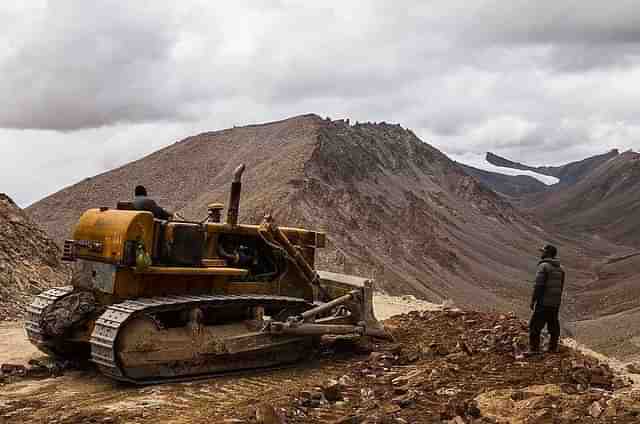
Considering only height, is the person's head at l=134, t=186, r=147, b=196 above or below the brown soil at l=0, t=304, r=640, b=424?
above

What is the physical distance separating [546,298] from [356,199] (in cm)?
3275

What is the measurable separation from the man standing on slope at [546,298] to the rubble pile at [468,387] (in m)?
0.33

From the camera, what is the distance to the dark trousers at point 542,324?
35.5ft

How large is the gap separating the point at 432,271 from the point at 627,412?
113 feet

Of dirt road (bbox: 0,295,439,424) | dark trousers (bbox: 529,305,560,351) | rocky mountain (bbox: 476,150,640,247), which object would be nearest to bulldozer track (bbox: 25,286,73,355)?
dirt road (bbox: 0,295,439,424)

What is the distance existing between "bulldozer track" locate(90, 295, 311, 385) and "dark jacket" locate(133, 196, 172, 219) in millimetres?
1103

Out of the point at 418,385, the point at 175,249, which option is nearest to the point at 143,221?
the point at 175,249

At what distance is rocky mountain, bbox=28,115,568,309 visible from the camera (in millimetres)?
37219

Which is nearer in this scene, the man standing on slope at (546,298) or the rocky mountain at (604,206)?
the man standing on slope at (546,298)

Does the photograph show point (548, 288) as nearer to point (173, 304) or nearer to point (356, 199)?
point (173, 304)

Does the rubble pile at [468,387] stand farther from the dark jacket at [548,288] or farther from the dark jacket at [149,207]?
the dark jacket at [149,207]

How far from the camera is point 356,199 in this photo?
43.5 metres

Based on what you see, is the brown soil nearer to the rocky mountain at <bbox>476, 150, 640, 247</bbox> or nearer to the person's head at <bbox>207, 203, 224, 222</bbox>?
the person's head at <bbox>207, 203, 224, 222</bbox>

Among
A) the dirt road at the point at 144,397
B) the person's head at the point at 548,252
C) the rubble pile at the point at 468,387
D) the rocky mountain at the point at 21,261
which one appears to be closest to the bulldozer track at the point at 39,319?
the dirt road at the point at 144,397
